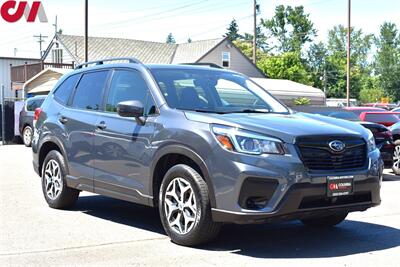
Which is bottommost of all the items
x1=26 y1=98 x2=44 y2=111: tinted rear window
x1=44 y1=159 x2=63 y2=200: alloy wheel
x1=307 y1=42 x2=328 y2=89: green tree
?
x1=44 y1=159 x2=63 y2=200: alloy wheel

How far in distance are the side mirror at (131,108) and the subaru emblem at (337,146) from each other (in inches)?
79.8

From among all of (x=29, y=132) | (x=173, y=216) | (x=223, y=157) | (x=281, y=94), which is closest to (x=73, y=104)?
(x=173, y=216)

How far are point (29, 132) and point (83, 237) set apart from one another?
51.2 ft

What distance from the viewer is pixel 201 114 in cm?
601

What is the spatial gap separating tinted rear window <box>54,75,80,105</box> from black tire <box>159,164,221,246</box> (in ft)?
9.03

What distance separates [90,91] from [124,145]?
54.2 inches

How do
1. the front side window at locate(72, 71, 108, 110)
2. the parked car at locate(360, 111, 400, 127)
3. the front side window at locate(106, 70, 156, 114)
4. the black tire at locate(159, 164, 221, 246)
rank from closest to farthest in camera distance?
the black tire at locate(159, 164, 221, 246) → the front side window at locate(106, 70, 156, 114) → the front side window at locate(72, 71, 108, 110) → the parked car at locate(360, 111, 400, 127)

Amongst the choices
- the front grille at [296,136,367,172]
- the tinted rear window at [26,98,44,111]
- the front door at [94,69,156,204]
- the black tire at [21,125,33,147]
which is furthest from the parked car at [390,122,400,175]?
the black tire at [21,125,33,147]

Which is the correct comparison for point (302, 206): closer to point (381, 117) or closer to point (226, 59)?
point (381, 117)

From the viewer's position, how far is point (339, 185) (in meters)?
5.64

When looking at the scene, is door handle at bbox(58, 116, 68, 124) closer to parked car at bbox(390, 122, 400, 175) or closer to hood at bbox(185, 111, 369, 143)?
hood at bbox(185, 111, 369, 143)

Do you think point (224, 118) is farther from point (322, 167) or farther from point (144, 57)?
point (144, 57)

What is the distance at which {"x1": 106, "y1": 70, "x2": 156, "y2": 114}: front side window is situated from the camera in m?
6.64

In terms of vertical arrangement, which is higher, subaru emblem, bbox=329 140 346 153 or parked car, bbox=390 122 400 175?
subaru emblem, bbox=329 140 346 153
